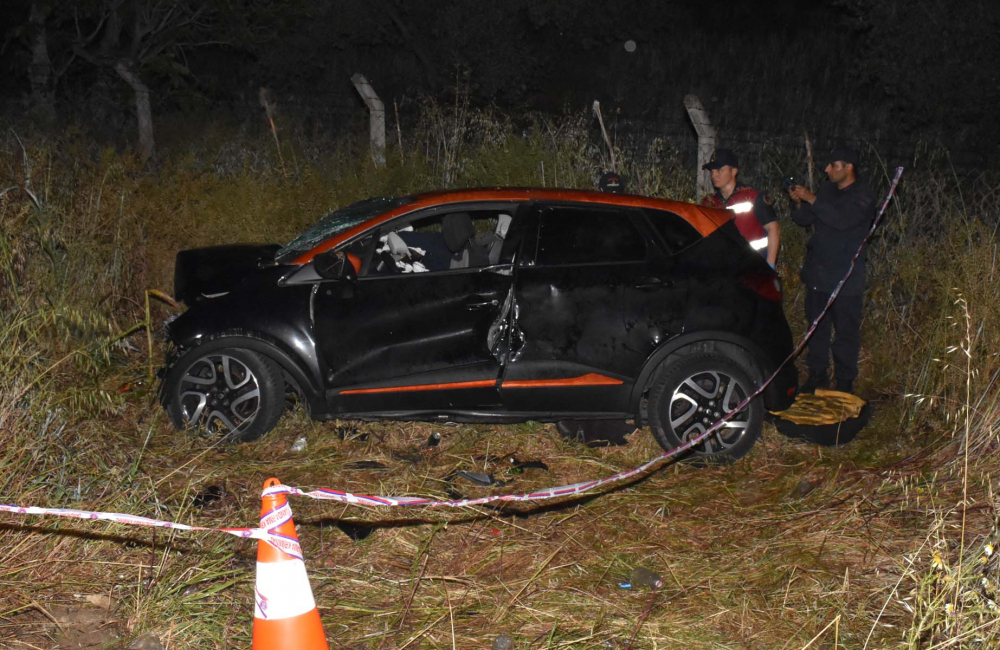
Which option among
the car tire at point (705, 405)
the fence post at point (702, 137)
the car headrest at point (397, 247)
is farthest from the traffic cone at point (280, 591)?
the fence post at point (702, 137)

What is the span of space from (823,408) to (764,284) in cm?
113

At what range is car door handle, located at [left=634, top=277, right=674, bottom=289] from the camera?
5.72m

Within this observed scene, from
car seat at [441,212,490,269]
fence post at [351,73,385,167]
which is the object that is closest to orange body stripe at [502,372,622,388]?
car seat at [441,212,490,269]

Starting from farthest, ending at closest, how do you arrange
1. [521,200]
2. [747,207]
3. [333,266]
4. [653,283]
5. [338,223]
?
[747,207], [338,223], [521,200], [653,283], [333,266]

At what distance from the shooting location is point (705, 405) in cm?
584

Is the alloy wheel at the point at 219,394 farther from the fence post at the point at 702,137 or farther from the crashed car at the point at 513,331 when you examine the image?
the fence post at the point at 702,137

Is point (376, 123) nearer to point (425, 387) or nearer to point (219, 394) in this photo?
point (219, 394)

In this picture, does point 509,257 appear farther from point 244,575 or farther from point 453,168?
point 453,168

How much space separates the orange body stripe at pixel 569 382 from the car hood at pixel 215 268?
1715 mm

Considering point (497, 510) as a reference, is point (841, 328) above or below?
above

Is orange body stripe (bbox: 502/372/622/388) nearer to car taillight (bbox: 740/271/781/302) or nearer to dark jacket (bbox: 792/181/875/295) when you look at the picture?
car taillight (bbox: 740/271/781/302)

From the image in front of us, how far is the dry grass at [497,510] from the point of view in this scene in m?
4.04

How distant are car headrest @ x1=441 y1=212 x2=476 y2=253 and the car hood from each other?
1144 mm

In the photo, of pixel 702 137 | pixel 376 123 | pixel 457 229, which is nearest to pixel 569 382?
pixel 457 229
